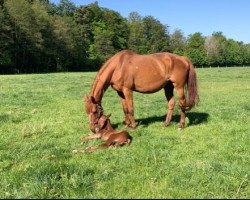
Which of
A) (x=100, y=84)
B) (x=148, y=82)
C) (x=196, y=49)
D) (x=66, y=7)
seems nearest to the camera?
(x=100, y=84)

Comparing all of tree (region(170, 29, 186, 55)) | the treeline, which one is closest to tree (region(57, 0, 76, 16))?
the treeline

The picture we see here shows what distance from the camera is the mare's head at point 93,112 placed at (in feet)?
34.0

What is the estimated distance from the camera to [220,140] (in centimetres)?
971

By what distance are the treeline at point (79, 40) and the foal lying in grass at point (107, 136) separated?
58.9 m

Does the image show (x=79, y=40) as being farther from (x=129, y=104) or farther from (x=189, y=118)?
(x=129, y=104)

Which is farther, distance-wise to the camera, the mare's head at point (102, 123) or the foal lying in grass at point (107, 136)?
the mare's head at point (102, 123)

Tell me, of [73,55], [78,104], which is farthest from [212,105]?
[73,55]

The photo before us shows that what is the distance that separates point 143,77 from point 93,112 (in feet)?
6.62

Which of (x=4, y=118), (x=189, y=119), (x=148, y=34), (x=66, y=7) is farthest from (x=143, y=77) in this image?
(x=148, y=34)

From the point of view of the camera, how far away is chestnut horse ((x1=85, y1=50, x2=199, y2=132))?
37.3 ft

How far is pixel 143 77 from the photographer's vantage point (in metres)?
11.6

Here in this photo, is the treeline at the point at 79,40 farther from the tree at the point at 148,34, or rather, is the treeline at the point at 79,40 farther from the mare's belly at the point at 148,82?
the mare's belly at the point at 148,82

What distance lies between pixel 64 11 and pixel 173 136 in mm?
109596

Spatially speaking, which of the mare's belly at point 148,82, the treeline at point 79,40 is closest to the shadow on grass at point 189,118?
the mare's belly at point 148,82
